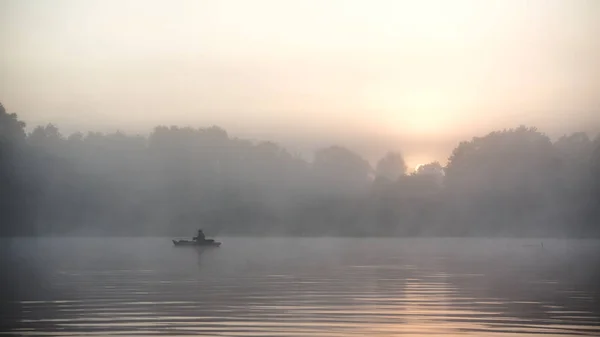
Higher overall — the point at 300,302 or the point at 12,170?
the point at 12,170

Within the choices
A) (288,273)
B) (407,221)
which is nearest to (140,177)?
(407,221)

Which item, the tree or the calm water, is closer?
the calm water

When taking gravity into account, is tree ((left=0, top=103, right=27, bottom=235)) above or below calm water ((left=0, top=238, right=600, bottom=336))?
above

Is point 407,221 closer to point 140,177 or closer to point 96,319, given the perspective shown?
point 140,177

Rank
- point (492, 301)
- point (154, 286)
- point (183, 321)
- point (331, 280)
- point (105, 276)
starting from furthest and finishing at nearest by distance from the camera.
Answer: point (105, 276), point (331, 280), point (154, 286), point (492, 301), point (183, 321)

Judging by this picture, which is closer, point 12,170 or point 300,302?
point 300,302

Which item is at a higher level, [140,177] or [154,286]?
[140,177]

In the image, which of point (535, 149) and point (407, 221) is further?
point (407, 221)

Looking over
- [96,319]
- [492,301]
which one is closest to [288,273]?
[492,301]

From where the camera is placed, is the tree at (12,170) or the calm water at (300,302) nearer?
the calm water at (300,302)

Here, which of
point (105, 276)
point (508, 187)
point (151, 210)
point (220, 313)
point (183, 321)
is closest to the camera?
point (183, 321)

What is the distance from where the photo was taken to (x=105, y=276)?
30.8 meters

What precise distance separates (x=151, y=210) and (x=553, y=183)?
48601mm

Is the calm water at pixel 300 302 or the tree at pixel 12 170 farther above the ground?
the tree at pixel 12 170
